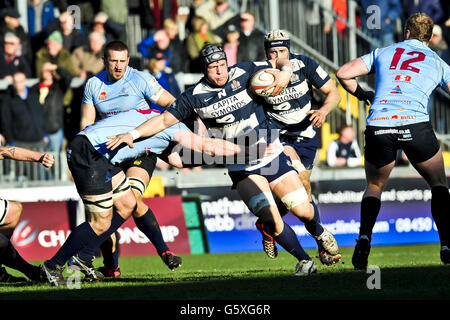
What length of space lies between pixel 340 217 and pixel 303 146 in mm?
5468

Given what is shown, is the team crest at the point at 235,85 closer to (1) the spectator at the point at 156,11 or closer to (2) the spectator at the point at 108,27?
(2) the spectator at the point at 108,27

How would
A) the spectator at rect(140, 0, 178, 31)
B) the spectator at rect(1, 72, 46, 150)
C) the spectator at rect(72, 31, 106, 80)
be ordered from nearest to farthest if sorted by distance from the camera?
the spectator at rect(1, 72, 46, 150), the spectator at rect(72, 31, 106, 80), the spectator at rect(140, 0, 178, 31)

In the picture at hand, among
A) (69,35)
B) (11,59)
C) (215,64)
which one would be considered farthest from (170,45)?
(215,64)

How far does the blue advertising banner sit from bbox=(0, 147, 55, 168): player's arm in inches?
280

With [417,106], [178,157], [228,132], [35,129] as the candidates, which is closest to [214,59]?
[228,132]

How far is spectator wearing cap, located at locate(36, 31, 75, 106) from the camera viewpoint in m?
17.8

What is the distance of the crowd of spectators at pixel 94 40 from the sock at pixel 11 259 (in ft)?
21.9

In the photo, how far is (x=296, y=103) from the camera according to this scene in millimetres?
11398

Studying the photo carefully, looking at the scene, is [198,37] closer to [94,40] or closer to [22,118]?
[94,40]

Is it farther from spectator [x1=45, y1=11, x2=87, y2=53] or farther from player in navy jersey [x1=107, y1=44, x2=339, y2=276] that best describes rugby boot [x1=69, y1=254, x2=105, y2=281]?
spectator [x1=45, y1=11, x2=87, y2=53]

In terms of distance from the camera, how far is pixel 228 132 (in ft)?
32.2

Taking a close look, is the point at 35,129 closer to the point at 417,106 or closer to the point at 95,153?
the point at 95,153

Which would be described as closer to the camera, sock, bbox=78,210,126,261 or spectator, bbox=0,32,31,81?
sock, bbox=78,210,126,261

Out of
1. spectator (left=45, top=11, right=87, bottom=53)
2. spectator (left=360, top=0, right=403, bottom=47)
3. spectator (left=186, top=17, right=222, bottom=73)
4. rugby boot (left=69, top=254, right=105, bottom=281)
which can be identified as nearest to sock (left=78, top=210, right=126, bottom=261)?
rugby boot (left=69, top=254, right=105, bottom=281)
